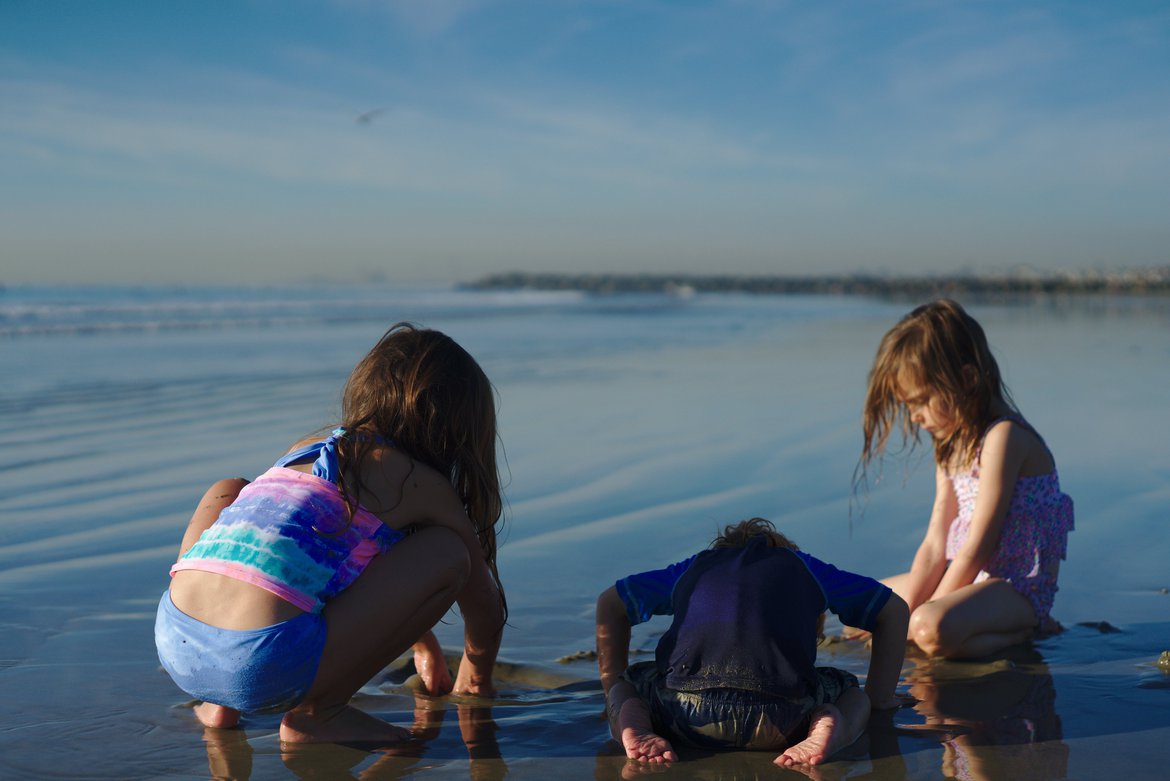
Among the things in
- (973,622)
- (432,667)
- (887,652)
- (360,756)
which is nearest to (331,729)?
(360,756)

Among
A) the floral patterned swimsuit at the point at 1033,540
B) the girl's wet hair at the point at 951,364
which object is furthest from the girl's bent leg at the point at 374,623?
the floral patterned swimsuit at the point at 1033,540

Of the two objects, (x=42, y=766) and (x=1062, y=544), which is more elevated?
(x=1062, y=544)

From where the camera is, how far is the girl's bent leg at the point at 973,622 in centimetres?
340

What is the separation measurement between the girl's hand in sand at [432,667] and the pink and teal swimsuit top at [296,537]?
51cm

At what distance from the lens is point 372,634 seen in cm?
264

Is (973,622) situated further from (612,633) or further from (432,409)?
(432,409)

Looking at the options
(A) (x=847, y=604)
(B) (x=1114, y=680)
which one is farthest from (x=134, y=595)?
(B) (x=1114, y=680)

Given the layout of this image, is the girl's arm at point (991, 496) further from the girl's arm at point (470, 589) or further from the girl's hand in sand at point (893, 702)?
the girl's arm at point (470, 589)

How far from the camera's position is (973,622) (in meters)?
3.43

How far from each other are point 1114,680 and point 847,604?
102 cm

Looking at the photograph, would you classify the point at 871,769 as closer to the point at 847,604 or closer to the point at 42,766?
the point at 847,604

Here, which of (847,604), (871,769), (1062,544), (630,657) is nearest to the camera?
(871,769)

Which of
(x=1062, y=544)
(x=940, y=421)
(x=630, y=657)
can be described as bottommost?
(x=630, y=657)

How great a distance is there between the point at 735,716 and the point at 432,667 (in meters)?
1.00
